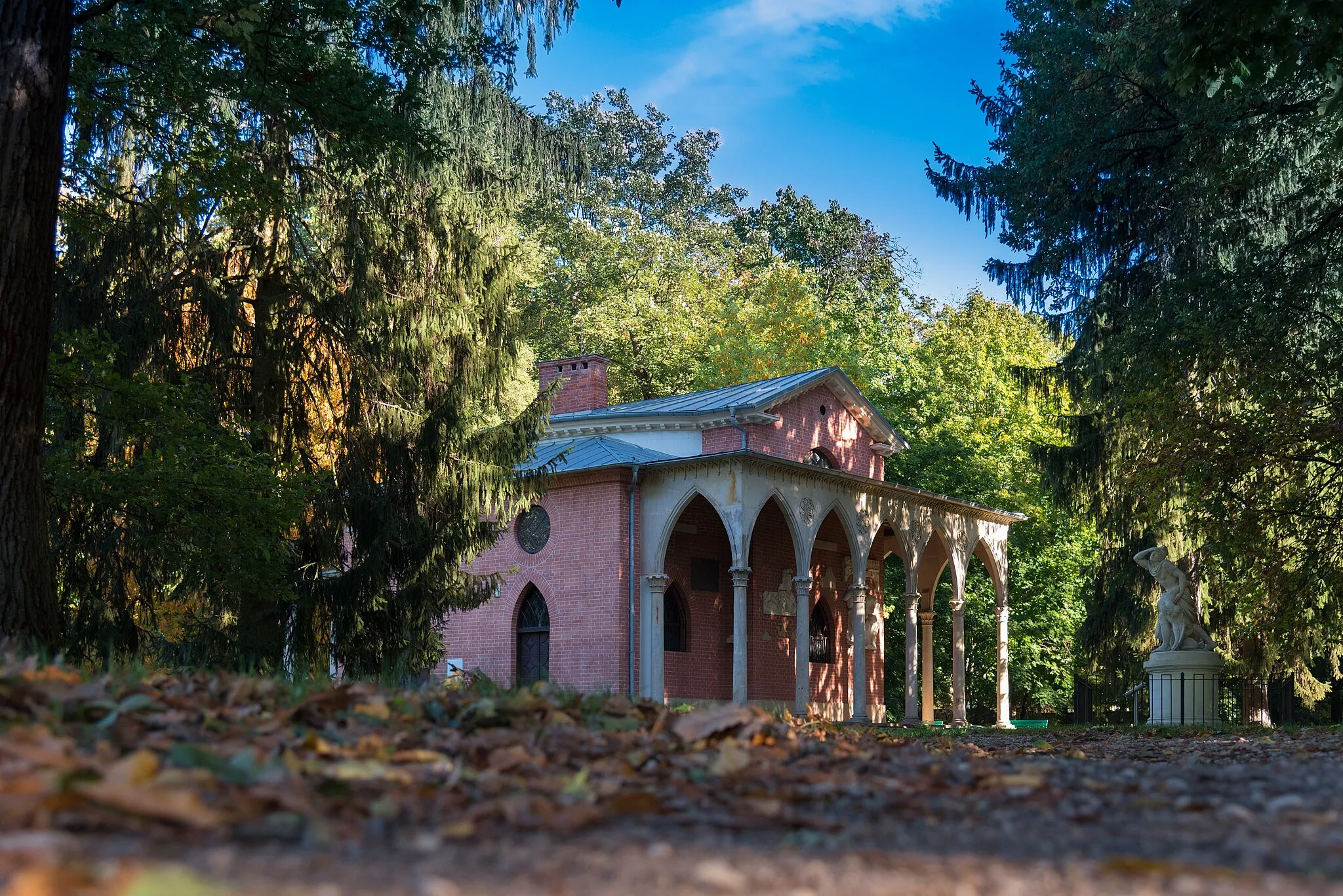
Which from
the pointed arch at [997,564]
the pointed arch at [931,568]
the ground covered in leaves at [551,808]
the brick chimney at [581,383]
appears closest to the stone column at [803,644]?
the pointed arch at [997,564]

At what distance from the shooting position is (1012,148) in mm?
24797

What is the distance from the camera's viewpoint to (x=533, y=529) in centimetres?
2812

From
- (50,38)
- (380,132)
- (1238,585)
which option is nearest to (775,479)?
(1238,585)

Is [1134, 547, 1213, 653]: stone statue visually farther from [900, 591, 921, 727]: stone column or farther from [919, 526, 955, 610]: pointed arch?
[919, 526, 955, 610]: pointed arch

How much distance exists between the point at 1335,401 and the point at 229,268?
50.2 ft

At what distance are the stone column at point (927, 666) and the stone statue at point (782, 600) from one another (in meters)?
4.76

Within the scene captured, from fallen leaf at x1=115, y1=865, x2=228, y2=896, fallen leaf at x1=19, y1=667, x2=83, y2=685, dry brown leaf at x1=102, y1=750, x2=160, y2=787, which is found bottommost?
fallen leaf at x1=115, y1=865, x2=228, y2=896

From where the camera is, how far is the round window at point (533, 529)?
27.9m

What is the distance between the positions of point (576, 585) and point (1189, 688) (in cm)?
1176

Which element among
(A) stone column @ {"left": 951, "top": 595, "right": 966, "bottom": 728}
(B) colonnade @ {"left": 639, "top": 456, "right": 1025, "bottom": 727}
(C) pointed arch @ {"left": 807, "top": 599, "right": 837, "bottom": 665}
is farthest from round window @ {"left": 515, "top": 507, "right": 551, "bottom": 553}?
(A) stone column @ {"left": 951, "top": 595, "right": 966, "bottom": 728}

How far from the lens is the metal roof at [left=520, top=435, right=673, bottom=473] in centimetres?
2647

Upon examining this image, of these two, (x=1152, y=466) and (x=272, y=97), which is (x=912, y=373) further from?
(x=272, y=97)

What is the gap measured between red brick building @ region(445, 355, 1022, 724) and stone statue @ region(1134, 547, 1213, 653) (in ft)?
22.3

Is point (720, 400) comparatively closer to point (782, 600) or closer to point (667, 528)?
point (782, 600)
